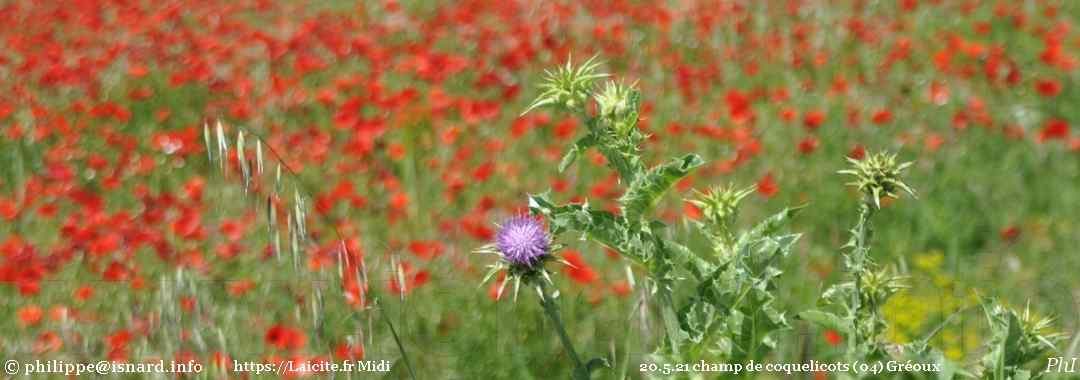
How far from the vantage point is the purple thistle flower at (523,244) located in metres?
2.10

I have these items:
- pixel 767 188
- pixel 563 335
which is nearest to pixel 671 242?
pixel 563 335

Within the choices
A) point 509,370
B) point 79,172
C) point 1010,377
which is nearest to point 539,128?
point 79,172

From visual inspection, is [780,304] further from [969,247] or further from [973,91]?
[973,91]

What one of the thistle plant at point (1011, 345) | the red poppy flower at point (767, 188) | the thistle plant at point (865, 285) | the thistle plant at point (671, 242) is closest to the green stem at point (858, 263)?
the thistle plant at point (865, 285)

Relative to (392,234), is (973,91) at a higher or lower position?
higher

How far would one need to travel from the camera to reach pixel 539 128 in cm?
497

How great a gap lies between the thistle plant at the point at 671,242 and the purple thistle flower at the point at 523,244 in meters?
0.04

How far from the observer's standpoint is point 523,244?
2102 mm

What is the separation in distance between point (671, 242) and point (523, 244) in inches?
10.7

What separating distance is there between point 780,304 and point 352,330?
1.09 meters

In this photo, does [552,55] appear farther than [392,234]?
Yes

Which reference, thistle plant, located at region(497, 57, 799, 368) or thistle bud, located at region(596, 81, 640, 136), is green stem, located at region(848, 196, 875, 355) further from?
thistle bud, located at region(596, 81, 640, 136)

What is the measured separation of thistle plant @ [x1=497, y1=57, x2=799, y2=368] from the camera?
6.89 ft

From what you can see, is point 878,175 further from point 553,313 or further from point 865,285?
point 553,313
